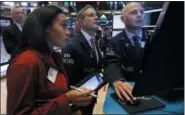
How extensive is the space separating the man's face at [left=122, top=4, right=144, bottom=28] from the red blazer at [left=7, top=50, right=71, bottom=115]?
146cm

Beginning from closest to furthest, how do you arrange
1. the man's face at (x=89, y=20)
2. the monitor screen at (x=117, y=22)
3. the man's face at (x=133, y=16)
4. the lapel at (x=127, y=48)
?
the lapel at (x=127, y=48), the man's face at (x=133, y=16), the man's face at (x=89, y=20), the monitor screen at (x=117, y=22)

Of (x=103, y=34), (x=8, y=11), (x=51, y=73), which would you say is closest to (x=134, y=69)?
(x=103, y=34)

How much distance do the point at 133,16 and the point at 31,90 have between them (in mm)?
1697

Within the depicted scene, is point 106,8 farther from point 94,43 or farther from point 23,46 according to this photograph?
point 23,46

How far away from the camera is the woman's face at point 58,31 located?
1.19 meters

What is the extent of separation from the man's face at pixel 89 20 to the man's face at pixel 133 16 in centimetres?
31

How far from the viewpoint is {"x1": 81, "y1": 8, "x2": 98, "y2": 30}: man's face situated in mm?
2527

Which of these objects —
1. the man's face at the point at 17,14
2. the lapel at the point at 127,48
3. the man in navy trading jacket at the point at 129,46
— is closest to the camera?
the man in navy trading jacket at the point at 129,46

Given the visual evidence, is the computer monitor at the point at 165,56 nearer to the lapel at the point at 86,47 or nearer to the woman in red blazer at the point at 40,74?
the woman in red blazer at the point at 40,74

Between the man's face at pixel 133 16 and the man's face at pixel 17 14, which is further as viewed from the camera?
the man's face at pixel 17 14

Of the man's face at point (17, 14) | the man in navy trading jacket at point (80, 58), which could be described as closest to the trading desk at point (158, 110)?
the man in navy trading jacket at point (80, 58)

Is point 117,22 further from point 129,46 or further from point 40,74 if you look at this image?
point 40,74

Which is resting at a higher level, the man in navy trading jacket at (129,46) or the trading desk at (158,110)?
the man in navy trading jacket at (129,46)

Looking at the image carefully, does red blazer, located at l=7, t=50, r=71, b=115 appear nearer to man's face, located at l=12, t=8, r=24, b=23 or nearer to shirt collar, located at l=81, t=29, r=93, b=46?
shirt collar, located at l=81, t=29, r=93, b=46
